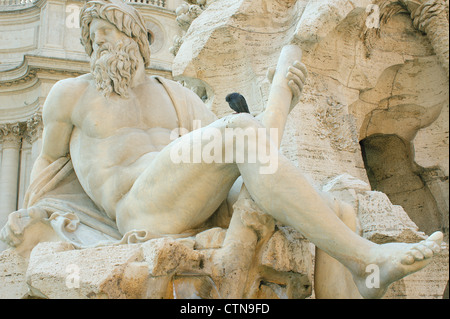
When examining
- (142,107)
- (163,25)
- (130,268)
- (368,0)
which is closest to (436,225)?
(368,0)

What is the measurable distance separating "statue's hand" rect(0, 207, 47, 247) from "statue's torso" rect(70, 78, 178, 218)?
0.31 m

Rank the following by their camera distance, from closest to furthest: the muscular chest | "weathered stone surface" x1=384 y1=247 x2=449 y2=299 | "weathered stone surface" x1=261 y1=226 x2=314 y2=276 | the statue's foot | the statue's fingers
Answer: the statue's foot
"weathered stone surface" x1=261 y1=226 x2=314 y2=276
the statue's fingers
the muscular chest
"weathered stone surface" x1=384 y1=247 x2=449 y2=299

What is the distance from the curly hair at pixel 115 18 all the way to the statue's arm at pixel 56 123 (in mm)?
306

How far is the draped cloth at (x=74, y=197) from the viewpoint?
10.2 ft

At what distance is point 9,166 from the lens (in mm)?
14555

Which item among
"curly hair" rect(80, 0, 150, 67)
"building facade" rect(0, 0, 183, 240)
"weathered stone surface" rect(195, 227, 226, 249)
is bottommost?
"weathered stone surface" rect(195, 227, 226, 249)

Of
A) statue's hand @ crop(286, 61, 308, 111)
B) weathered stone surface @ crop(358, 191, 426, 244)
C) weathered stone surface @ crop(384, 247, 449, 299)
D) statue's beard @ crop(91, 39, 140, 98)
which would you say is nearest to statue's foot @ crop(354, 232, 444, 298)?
weathered stone surface @ crop(358, 191, 426, 244)

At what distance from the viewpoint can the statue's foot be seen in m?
2.17

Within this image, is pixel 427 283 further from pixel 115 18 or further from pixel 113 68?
pixel 115 18

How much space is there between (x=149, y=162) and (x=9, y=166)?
12615 mm

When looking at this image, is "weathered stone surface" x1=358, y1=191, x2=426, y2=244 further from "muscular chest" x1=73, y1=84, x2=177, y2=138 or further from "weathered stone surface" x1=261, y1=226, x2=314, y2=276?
"muscular chest" x1=73, y1=84, x2=177, y2=138

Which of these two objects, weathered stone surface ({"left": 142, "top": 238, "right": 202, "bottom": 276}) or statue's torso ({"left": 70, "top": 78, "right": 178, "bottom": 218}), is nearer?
weathered stone surface ({"left": 142, "top": 238, "right": 202, "bottom": 276})

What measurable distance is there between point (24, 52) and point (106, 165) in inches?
522
